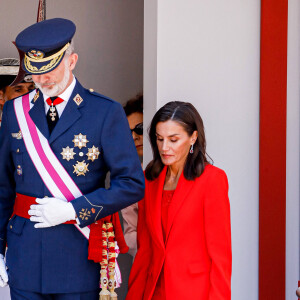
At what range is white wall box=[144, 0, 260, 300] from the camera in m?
3.41

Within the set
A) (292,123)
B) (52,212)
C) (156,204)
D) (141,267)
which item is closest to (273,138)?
(292,123)

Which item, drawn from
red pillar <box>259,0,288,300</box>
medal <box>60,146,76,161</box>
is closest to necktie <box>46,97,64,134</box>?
medal <box>60,146,76,161</box>

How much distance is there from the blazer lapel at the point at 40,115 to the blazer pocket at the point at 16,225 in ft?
1.12

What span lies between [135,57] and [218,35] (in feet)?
3.38

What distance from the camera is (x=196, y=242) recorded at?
265 centimetres

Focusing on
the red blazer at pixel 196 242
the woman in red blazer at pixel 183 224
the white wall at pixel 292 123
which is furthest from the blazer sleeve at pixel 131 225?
the white wall at pixel 292 123

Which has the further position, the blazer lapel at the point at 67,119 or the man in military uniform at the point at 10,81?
the man in military uniform at the point at 10,81

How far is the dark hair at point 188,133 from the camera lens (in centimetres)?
276

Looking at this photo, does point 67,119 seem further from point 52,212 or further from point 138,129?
point 138,129

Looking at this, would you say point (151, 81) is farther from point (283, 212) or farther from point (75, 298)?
point (75, 298)

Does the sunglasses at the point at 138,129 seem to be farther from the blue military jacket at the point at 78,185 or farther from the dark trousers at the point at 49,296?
the dark trousers at the point at 49,296

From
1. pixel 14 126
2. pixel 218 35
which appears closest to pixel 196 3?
pixel 218 35

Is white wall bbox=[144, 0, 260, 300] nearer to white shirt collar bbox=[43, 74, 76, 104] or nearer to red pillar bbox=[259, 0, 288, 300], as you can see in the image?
red pillar bbox=[259, 0, 288, 300]

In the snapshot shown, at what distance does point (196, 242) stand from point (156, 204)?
0.24 meters
